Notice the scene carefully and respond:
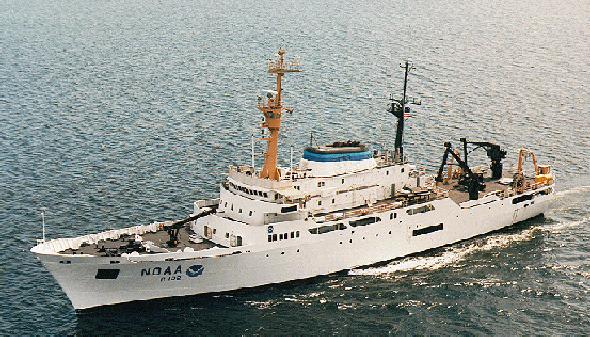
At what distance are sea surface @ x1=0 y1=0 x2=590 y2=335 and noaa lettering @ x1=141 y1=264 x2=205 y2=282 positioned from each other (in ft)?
5.62

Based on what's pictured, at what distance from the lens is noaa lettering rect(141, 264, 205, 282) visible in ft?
175

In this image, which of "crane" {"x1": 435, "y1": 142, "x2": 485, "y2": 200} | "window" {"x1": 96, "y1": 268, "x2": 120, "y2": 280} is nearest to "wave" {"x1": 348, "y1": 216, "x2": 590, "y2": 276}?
"crane" {"x1": 435, "y1": 142, "x2": 485, "y2": 200}

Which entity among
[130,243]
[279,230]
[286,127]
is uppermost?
[286,127]

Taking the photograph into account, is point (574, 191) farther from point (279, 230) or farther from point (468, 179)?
point (279, 230)

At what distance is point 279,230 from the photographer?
2222 inches

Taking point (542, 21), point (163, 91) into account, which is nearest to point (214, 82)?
point (163, 91)

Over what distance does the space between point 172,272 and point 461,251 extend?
24.4m

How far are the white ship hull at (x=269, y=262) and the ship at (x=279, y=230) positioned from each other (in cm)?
7

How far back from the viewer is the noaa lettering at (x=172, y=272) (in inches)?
2096

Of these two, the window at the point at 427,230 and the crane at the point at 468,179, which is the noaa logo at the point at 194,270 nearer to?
the window at the point at 427,230

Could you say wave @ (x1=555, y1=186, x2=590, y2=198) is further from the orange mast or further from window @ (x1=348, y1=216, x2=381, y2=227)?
the orange mast

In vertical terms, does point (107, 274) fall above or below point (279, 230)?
below

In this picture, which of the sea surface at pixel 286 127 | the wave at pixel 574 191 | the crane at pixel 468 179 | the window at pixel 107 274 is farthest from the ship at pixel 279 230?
the wave at pixel 574 191

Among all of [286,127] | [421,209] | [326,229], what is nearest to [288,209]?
[326,229]
